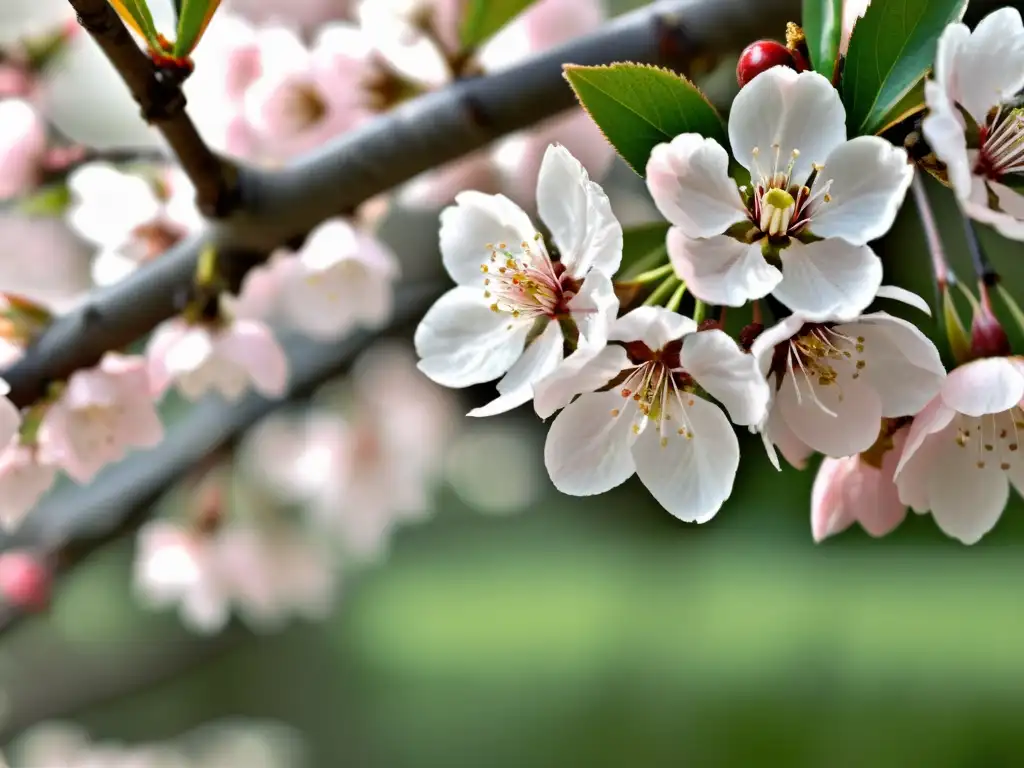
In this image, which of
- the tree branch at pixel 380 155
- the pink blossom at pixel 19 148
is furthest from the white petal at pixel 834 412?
the pink blossom at pixel 19 148

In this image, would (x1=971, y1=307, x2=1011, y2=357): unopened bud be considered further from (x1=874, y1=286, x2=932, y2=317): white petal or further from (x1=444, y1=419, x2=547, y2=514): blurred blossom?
(x1=444, y1=419, x2=547, y2=514): blurred blossom

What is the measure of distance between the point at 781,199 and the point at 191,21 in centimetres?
25

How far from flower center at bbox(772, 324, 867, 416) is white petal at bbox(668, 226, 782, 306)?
0.06m

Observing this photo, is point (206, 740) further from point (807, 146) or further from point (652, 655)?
point (807, 146)

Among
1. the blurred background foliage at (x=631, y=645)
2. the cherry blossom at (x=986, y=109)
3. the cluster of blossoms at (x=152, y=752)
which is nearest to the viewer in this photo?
the cherry blossom at (x=986, y=109)

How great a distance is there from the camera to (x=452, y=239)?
0.39 metres

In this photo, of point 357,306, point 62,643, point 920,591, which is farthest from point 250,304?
point 920,591

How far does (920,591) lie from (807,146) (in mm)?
3135

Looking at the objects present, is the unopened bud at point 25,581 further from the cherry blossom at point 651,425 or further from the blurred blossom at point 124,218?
the cherry blossom at point 651,425

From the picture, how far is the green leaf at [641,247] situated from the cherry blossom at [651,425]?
0.14 ft

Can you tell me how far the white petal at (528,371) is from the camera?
1.05 ft

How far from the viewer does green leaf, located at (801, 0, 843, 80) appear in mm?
345

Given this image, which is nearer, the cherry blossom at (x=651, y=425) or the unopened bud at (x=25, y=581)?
the cherry blossom at (x=651, y=425)

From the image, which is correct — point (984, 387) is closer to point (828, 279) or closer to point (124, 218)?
point (828, 279)
